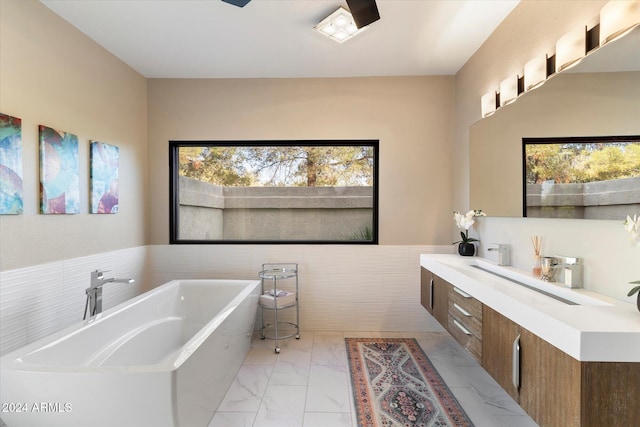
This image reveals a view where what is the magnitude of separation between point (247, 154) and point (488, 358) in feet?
9.13

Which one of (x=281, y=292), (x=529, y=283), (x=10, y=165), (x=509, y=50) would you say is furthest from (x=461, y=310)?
(x=10, y=165)

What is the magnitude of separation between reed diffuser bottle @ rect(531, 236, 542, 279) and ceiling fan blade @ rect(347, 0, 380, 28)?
1718 millimetres

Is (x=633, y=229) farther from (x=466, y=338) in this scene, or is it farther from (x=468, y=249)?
(x=468, y=249)

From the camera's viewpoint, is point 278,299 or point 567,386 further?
point 278,299

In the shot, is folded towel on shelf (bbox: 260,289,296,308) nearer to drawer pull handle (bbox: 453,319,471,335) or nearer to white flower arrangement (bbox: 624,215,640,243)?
drawer pull handle (bbox: 453,319,471,335)

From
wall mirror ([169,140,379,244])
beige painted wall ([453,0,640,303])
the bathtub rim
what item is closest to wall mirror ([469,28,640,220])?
beige painted wall ([453,0,640,303])

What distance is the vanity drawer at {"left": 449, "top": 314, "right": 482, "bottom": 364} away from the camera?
1.79m

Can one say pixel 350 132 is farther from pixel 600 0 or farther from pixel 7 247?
pixel 7 247

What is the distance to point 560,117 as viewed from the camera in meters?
1.74

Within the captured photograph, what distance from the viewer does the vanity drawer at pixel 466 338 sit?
1.79 meters

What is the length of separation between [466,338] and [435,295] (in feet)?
2.00

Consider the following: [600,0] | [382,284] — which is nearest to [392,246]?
[382,284]

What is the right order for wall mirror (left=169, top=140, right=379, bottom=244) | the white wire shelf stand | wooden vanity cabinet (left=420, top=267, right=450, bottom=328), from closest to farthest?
1. wooden vanity cabinet (left=420, top=267, right=450, bottom=328)
2. the white wire shelf stand
3. wall mirror (left=169, top=140, right=379, bottom=244)

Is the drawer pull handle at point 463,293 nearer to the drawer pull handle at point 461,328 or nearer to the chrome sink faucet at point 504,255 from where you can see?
the drawer pull handle at point 461,328
